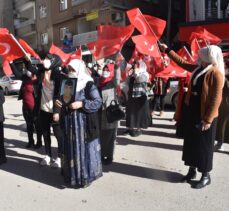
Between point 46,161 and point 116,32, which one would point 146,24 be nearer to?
point 116,32

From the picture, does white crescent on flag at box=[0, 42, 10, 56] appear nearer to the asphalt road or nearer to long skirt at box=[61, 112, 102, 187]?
the asphalt road

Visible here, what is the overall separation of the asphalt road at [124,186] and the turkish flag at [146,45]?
1.78 metres

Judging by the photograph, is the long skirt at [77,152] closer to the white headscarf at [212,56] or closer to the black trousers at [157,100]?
the white headscarf at [212,56]

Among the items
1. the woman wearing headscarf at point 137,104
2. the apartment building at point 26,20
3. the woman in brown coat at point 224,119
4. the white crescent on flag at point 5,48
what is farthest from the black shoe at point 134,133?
the apartment building at point 26,20

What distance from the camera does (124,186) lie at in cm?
509

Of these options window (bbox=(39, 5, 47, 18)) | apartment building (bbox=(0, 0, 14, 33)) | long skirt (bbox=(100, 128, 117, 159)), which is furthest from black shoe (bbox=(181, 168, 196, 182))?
apartment building (bbox=(0, 0, 14, 33))

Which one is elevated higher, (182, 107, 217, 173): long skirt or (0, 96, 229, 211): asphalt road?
(182, 107, 217, 173): long skirt

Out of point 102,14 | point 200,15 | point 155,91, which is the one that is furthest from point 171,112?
point 102,14

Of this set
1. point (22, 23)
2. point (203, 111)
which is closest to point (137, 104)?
point (203, 111)

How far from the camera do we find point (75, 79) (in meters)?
4.91

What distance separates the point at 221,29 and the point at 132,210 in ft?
48.5

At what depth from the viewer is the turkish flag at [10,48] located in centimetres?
652

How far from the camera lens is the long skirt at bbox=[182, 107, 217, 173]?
4.85m

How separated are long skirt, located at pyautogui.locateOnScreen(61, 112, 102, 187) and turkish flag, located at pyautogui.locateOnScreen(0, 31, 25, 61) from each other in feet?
6.91
